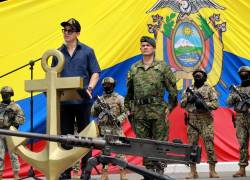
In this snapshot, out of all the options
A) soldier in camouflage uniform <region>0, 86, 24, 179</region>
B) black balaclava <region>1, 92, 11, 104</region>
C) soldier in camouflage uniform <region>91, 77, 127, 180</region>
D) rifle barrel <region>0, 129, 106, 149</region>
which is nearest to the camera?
rifle barrel <region>0, 129, 106, 149</region>

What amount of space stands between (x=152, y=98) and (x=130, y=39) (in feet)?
12.6

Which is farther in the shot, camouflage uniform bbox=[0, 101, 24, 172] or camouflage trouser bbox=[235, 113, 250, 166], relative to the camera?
camouflage uniform bbox=[0, 101, 24, 172]

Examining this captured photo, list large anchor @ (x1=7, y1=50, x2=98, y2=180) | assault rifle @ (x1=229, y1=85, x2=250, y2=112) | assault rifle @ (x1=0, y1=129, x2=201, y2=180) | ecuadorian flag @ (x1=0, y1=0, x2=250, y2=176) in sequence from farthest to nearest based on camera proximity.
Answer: ecuadorian flag @ (x1=0, y1=0, x2=250, y2=176) → assault rifle @ (x1=229, y1=85, x2=250, y2=112) → large anchor @ (x1=7, y1=50, x2=98, y2=180) → assault rifle @ (x1=0, y1=129, x2=201, y2=180)

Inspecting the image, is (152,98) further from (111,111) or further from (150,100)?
(111,111)

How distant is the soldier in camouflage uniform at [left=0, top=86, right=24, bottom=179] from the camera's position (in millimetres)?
9797

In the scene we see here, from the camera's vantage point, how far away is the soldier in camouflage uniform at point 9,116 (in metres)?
9.80

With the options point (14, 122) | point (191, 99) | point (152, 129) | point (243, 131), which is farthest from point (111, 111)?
point (152, 129)

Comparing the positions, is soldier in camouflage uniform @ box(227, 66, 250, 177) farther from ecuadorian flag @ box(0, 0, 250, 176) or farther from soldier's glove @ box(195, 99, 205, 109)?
ecuadorian flag @ box(0, 0, 250, 176)

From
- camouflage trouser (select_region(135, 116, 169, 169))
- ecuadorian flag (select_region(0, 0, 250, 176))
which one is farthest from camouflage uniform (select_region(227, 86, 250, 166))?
Answer: camouflage trouser (select_region(135, 116, 169, 169))

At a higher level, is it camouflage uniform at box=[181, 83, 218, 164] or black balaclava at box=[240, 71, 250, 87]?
black balaclava at box=[240, 71, 250, 87]

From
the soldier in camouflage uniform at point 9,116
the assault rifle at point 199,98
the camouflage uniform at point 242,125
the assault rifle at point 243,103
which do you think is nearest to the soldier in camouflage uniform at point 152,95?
the assault rifle at point 199,98

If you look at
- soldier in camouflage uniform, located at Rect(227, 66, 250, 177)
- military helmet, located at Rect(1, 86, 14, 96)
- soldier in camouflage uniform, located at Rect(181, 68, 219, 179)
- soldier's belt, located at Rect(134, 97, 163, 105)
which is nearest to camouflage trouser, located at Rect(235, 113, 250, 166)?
soldier in camouflage uniform, located at Rect(227, 66, 250, 177)

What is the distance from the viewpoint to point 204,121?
9.31 m

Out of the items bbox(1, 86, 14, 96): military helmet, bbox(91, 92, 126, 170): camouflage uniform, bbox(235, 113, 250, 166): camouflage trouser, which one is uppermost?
bbox(1, 86, 14, 96): military helmet
